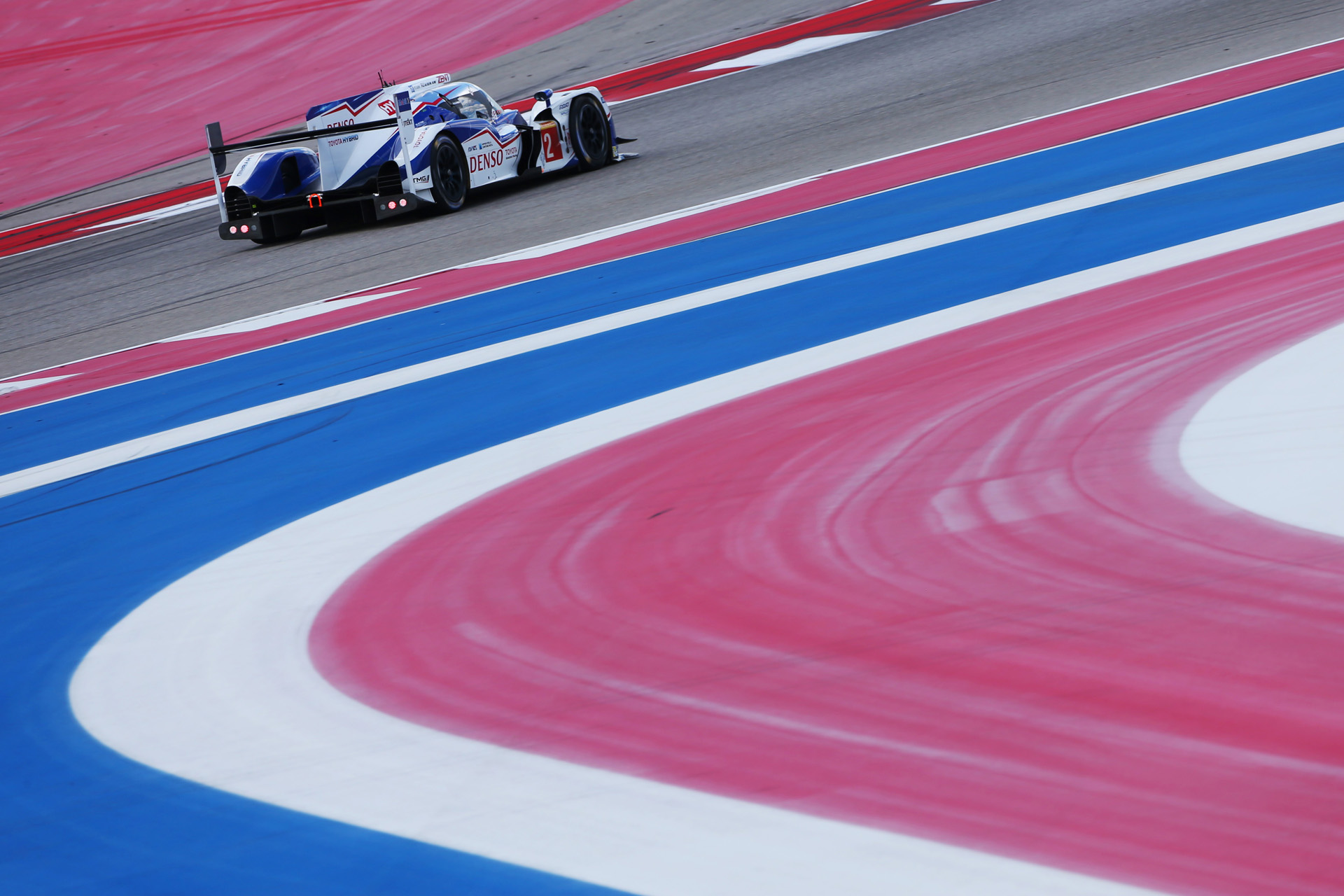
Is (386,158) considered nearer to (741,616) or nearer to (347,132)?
(347,132)

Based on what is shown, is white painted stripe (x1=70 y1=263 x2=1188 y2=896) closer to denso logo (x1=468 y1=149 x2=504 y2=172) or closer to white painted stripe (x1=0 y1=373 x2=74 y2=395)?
white painted stripe (x1=0 y1=373 x2=74 y2=395)

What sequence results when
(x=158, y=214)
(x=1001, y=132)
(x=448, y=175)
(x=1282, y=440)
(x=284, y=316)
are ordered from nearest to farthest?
(x=1282, y=440) < (x=284, y=316) < (x=1001, y=132) < (x=448, y=175) < (x=158, y=214)

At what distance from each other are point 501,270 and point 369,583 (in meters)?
4.91

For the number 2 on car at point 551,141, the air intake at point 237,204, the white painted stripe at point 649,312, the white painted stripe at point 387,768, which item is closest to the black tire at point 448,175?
the number 2 on car at point 551,141

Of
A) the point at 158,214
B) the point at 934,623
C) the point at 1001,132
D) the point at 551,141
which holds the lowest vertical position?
the point at 934,623

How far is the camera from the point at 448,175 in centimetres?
1098

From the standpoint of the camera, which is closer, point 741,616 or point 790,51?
point 741,616

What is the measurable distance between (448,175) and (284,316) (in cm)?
338

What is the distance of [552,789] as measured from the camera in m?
2.12

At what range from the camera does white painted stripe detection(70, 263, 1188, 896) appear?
1825 millimetres

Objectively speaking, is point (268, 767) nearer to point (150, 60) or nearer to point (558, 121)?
point (558, 121)

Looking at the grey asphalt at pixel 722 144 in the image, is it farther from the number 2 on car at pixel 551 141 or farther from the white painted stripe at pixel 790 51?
the white painted stripe at pixel 790 51

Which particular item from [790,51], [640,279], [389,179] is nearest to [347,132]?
[389,179]

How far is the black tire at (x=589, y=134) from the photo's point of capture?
11.8 m
